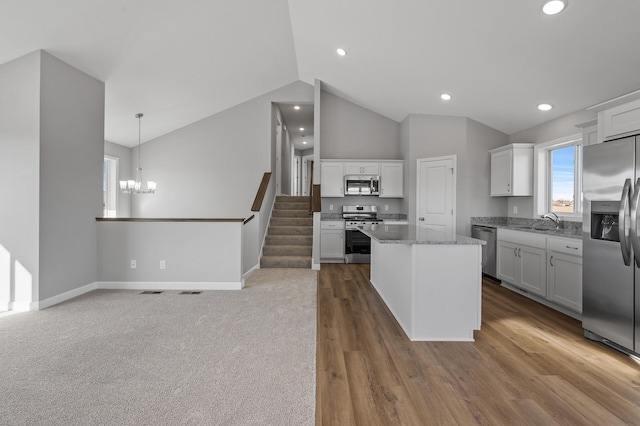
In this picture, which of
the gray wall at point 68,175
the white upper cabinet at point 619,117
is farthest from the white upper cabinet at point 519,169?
the gray wall at point 68,175

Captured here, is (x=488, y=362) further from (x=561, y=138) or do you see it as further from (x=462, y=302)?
(x=561, y=138)

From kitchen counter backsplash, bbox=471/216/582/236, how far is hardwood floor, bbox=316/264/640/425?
4.43ft

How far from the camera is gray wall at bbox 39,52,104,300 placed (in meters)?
Result: 3.59

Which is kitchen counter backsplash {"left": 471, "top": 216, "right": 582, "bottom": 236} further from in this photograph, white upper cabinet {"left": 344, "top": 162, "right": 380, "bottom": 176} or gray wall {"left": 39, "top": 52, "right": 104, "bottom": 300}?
gray wall {"left": 39, "top": 52, "right": 104, "bottom": 300}

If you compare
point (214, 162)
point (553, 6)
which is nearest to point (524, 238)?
point (553, 6)

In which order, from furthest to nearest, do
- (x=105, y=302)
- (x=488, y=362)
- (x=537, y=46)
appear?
(x=105, y=302), (x=537, y=46), (x=488, y=362)

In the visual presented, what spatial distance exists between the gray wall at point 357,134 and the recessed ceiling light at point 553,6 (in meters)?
4.23

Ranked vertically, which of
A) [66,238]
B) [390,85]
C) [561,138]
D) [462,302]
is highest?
[390,85]

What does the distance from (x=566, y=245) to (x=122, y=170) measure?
26.8ft

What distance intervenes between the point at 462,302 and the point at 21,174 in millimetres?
4634

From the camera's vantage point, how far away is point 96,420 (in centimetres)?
165

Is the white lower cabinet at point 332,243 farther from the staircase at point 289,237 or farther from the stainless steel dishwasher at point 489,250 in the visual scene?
the stainless steel dishwasher at point 489,250

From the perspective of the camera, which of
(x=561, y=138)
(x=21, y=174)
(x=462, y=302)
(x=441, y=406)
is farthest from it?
(x=561, y=138)

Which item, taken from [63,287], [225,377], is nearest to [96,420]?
[225,377]
